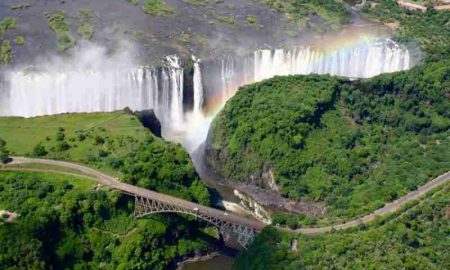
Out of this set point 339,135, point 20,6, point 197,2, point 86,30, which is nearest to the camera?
point 339,135

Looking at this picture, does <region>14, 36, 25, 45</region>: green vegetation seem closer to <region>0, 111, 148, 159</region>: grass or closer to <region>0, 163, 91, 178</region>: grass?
<region>0, 111, 148, 159</region>: grass

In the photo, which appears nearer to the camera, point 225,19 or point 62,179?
point 62,179

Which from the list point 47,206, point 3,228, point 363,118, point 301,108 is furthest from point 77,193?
point 363,118

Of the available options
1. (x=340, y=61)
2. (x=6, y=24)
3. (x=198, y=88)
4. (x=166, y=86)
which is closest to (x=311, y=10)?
(x=340, y=61)

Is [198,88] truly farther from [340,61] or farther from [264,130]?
[340,61]

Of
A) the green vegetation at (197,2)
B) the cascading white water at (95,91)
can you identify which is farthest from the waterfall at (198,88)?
the green vegetation at (197,2)

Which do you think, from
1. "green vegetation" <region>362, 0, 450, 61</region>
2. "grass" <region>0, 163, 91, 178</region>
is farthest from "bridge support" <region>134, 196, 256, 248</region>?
"green vegetation" <region>362, 0, 450, 61</region>

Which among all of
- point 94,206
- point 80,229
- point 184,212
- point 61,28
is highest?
point 61,28

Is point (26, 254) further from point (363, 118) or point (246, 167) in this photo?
point (363, 118)

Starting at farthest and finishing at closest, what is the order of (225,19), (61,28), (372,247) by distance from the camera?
(225,19), (61,28), (372,247)
